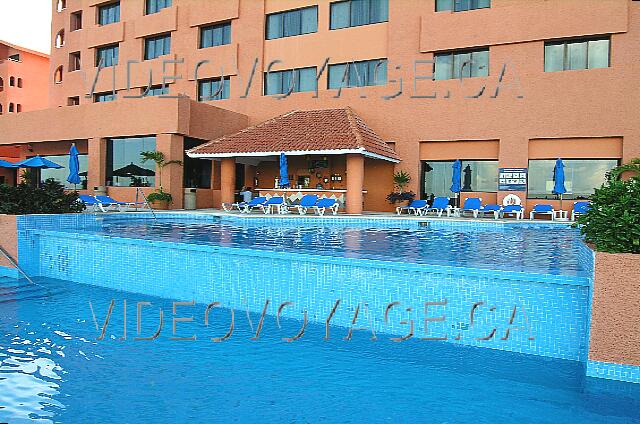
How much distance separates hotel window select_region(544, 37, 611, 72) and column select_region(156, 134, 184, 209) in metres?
16.2

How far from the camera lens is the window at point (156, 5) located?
2938cm

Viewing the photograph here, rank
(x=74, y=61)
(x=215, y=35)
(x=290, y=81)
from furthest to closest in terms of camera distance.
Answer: (x=74, y=61) < (x=215, y=35) < (x=290, y=81)

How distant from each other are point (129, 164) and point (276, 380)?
21.2 m

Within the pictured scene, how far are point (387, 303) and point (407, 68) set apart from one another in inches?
717

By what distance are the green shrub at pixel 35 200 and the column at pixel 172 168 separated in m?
9.69

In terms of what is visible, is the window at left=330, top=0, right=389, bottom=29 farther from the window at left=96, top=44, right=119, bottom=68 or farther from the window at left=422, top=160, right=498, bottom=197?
the window at left=96, top=44, right=119, bottom=68

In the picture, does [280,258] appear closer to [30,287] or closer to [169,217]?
[30,287]

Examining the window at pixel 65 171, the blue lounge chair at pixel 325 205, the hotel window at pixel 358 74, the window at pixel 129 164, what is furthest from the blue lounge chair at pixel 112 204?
the hotel window at pixel 358 74

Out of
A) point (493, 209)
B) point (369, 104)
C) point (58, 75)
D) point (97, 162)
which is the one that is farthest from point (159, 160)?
point (58, 75)

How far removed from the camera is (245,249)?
24.8ft

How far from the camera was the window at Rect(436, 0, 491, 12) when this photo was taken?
70.6 ft

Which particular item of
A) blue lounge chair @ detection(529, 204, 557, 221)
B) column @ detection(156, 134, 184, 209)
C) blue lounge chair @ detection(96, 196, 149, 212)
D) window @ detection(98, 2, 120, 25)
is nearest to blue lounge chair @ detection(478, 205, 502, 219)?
blue lounge chair @ detection(529, 204, 557, 221)

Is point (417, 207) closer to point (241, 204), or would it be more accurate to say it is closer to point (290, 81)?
point (241, 204)

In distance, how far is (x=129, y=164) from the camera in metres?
23.8
